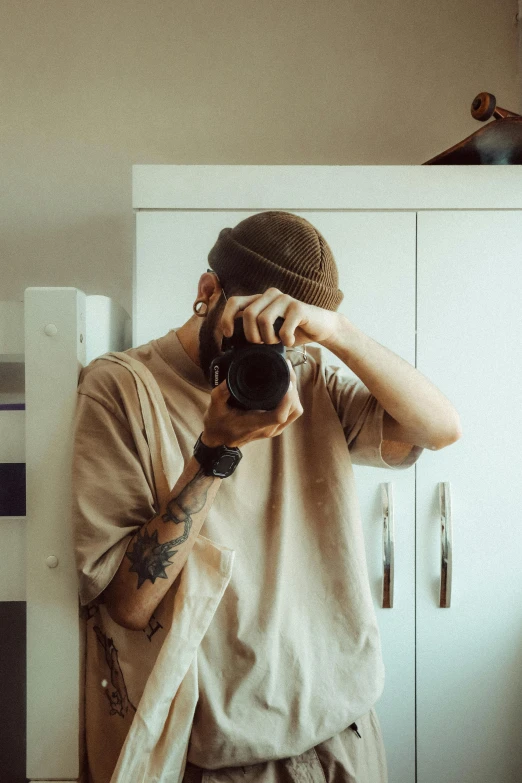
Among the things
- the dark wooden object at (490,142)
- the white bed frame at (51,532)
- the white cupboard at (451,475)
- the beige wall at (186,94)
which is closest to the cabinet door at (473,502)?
the white cupboard at (451,475)

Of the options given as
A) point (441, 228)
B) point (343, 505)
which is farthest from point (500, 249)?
point (343, 505)

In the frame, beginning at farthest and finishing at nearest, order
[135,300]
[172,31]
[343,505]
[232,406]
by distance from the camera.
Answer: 1. [172,31]
2. [135,300]
3. [343,505]
4. [232,406]

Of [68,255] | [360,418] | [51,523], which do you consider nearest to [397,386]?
[360,418]

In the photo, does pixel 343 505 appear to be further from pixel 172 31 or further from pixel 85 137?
pixel 172 31

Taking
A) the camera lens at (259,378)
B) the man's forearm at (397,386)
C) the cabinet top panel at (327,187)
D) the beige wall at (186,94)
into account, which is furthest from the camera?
the beige wall at (186,94)

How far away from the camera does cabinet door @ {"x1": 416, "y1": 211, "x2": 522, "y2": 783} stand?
1.09 m

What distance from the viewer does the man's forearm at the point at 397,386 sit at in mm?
829

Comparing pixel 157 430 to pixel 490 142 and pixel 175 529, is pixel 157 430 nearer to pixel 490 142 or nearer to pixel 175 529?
pixel 175 529

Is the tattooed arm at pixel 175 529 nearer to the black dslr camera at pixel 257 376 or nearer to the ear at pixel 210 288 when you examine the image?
the black dslr camera at pixel 257 376

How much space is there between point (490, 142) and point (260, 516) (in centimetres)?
78

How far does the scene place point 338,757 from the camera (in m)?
0.81

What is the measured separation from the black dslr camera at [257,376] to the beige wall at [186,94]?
2.46 ft

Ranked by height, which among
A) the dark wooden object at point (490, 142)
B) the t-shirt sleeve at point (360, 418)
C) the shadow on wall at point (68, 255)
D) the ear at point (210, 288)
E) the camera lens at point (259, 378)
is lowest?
the t-shirt sleeve at point (360, 418)

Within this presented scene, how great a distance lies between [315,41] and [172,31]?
0.33m
